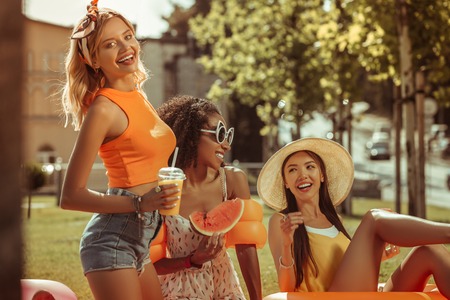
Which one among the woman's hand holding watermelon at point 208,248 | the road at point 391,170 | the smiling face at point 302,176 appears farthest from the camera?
the road at point 391,170

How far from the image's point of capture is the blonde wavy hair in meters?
4.40

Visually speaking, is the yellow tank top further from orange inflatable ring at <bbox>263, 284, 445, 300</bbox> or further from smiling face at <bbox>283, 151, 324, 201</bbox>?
orange inflatable ring at <bbox>263, 284, 445, 300</bbox>

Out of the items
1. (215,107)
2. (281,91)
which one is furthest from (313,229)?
(281,91)

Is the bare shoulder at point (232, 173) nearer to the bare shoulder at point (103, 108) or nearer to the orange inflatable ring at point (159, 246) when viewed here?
the orange inflatable ring at point (159, 246)

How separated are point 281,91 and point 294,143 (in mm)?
24307

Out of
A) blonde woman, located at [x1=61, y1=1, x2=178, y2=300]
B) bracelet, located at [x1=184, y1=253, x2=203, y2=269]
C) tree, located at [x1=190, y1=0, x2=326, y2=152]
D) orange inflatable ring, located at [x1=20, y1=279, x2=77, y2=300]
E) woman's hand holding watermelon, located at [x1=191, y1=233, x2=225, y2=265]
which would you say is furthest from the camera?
tree, located at [x1=190, y1=0, x2=326, y2=152]

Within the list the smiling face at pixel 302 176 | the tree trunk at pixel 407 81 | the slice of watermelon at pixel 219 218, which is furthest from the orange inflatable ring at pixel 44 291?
the tree trunk at pixel 407 81

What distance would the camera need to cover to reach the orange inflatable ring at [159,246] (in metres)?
5.11

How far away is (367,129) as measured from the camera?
284 feet

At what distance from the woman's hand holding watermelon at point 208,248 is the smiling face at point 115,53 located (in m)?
0.90

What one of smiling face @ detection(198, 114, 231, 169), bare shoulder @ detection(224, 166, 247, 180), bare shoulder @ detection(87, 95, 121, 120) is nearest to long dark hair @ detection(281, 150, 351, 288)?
bare shoulder @ detection(224, 166, 247, 180)

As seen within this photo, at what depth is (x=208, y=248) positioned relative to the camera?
15.4 ft

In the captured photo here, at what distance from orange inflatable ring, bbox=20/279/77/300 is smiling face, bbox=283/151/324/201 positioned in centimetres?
140

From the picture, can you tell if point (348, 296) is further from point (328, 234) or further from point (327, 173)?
point (327, 173)
